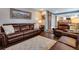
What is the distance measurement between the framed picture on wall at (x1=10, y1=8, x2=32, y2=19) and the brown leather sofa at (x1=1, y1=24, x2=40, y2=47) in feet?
0.56

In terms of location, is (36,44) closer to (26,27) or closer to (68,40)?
(26,27)

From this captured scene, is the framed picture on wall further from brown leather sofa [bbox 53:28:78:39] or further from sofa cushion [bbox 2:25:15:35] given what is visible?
brown leather sofa [bbox 53:28:78:39]

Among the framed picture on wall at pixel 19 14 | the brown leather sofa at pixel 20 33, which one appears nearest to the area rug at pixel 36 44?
the brown leather sofa at pixel 20 33

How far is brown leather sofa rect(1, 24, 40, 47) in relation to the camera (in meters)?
1.89

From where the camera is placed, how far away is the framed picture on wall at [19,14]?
1911 millimetres

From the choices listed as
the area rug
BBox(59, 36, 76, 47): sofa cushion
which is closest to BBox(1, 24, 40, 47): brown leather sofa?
the area rug

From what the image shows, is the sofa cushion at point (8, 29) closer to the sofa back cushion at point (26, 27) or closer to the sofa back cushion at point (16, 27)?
the sofa back cushion at point (16, 27)

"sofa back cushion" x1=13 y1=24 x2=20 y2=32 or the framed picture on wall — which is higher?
the framed picture on wall

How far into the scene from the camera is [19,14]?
1.97 m

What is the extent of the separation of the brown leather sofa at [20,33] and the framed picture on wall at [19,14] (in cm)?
17

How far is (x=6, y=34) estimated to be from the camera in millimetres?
1887
